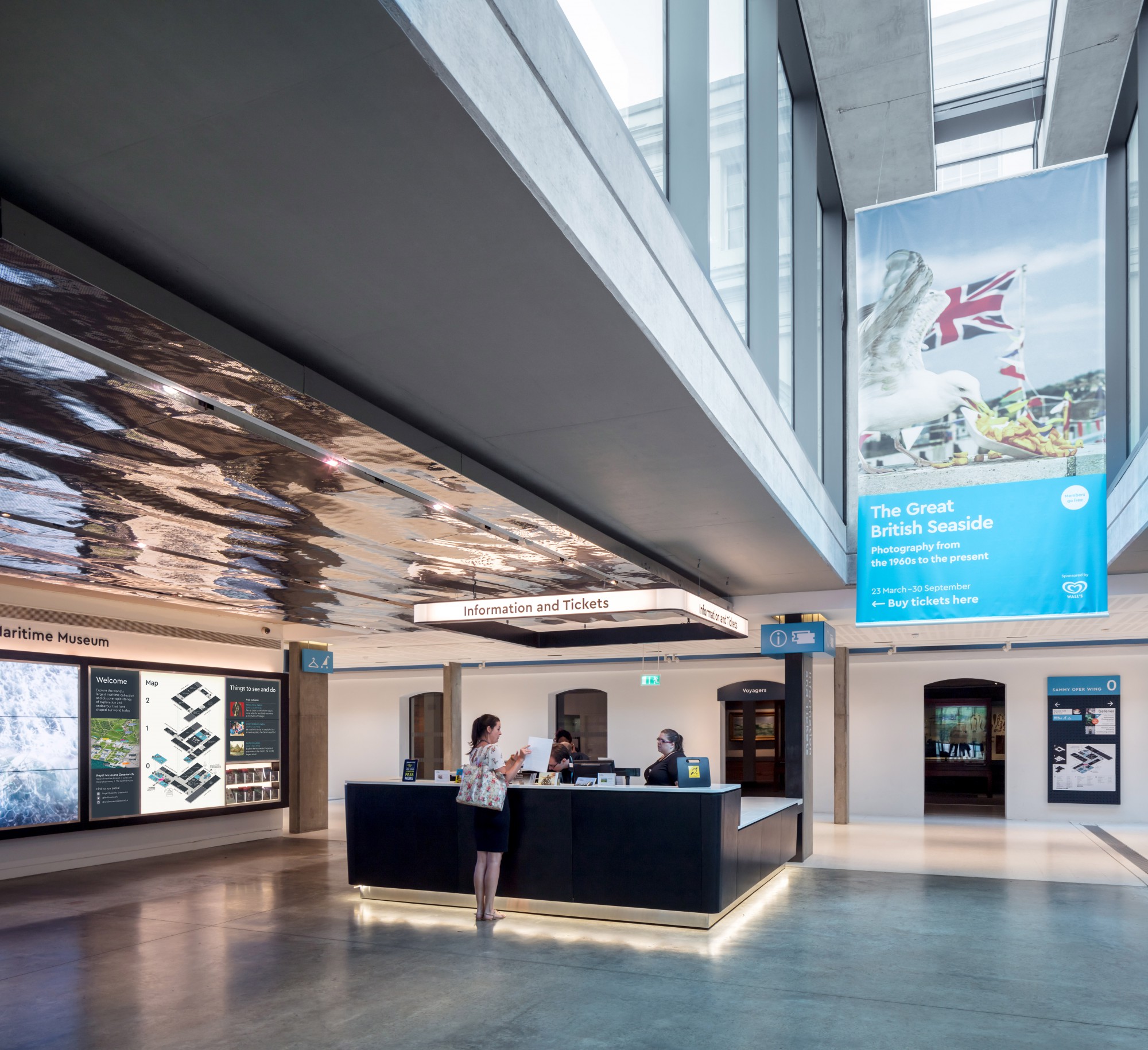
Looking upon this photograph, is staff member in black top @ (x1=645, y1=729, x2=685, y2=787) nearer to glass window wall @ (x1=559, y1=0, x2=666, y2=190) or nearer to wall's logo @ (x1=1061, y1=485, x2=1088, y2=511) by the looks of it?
wall's logo @ (x1=1061, y1=485, x2=1088, y2=511)

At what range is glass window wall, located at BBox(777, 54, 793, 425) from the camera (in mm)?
9430

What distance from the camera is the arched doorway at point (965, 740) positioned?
1795cm

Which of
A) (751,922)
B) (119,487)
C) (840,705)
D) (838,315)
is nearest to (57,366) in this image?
(119,487)

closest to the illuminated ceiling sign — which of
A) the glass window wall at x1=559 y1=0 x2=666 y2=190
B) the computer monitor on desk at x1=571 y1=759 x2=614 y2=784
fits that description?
the computer monitor on desk at x1=571 y1=759 x2=614 y2=784

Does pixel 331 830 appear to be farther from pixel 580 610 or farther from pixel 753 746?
pixel 753 746

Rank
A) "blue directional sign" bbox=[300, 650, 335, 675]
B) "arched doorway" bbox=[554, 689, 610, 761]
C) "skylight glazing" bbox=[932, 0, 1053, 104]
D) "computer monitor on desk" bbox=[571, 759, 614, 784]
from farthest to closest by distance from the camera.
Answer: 1. "arched doorway" bbox=[554, 689, 610, 761]
2. "blue directional sign" bbox=[300, 650, 335, 675]
3. "computer monitor on desk" bbox=[571, 759, 614, 784]
4. "skylight glazing" bbox=[932, 0, 1053, 104]

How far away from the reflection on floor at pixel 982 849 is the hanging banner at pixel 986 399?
10.4ft

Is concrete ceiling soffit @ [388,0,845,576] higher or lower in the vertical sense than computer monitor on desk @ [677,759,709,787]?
higher

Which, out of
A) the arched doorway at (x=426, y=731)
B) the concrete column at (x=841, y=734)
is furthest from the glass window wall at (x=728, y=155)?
the arched doorway at (x=426, y=731)

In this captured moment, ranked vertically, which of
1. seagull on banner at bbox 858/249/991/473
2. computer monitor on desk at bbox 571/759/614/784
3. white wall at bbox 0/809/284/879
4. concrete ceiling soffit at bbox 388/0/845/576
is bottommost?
white wall at bbox 0/809/284/879

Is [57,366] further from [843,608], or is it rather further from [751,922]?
[843,608]

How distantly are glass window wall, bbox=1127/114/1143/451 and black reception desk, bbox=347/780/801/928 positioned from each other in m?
5.94

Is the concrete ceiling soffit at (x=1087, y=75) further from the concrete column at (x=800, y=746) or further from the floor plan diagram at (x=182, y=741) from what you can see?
the floor plan diagram at (x=182, y=741)

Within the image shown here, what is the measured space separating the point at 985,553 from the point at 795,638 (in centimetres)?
290
